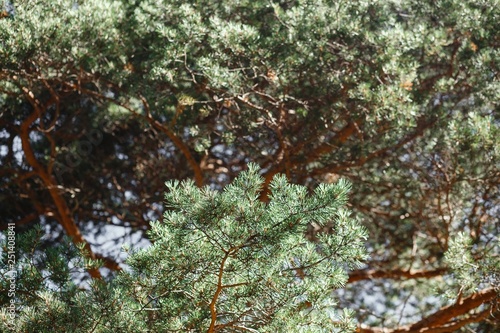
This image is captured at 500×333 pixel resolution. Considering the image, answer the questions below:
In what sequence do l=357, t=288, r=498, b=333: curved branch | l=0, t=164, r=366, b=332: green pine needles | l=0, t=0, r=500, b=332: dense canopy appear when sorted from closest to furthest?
l=0, t=164, r=366, b=332: green pine needles, l=0, t=0, r=500, b=332: dense canopy, l=357, t=288, r=498, b=333: curved branch

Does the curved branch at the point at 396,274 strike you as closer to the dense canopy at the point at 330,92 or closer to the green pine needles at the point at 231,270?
the dense canopy at the point at 330,92

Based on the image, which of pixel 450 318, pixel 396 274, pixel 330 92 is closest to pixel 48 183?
pixel 330 92

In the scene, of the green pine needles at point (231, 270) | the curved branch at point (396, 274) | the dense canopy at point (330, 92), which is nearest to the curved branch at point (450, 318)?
the dense canopy at point (330, 92)

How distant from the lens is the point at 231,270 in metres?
2.91

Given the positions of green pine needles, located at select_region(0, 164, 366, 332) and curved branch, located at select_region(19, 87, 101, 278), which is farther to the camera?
curved branch, located at select_region(19, 87, 101, 278)

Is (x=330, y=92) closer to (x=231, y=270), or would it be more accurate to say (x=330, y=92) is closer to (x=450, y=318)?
(x=450, y=318)

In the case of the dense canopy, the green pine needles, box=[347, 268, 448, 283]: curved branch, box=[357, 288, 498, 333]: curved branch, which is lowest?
the green pine needles

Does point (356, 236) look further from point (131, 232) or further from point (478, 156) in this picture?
point (131, 232)

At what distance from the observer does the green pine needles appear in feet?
8.71

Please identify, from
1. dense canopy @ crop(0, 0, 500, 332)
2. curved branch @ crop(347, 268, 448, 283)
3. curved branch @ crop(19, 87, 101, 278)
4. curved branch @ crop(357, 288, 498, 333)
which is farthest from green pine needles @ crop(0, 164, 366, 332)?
curved branch @ crop(347, 268, 448, 283)

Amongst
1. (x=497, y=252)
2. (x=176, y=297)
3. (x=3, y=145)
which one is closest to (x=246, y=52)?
(x=176, y=297)

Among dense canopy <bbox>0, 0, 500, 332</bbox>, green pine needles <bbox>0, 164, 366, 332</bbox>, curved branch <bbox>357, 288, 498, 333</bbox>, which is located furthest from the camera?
curved branch <bbox>357, 288, 498, 333</bbox>

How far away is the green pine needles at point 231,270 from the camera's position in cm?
265

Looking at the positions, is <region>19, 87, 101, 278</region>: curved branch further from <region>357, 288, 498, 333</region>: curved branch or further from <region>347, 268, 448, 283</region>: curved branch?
<region>357, 288, 498, 333</region>: curved branch
